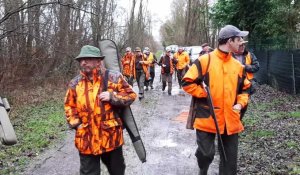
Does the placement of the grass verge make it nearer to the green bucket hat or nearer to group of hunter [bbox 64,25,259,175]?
group of hunter [bbox 64,25,259,175]

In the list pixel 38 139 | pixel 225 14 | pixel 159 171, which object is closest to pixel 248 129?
pixel 159 171

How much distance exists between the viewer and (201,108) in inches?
209

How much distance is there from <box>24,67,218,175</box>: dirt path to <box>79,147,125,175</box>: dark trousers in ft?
6.50

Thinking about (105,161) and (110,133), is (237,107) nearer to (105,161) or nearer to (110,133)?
(110,133)

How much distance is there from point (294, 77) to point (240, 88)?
1046 cm

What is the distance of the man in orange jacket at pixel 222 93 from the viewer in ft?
17.0

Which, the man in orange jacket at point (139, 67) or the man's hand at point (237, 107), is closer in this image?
the man's hand at point (237, 107)

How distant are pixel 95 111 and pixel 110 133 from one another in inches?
11.3

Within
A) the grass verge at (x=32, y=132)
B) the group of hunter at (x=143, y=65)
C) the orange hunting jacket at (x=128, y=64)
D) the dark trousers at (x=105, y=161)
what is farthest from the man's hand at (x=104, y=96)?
the orange hunting jacket at (x=128, y=64)

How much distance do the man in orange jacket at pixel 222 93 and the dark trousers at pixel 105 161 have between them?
41.4 inches

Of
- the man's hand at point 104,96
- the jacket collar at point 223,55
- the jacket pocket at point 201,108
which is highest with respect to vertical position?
the jacket collar at point 223,55

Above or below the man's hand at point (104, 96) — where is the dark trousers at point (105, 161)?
below

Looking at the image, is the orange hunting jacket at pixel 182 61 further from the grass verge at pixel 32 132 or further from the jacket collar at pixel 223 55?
the jacket collar at pixel 223 55

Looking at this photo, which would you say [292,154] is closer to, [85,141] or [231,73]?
[231,73]
